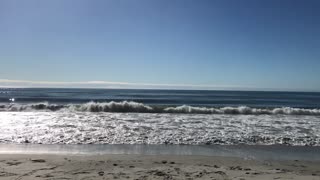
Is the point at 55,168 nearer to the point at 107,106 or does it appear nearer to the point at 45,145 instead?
the point at 45,145

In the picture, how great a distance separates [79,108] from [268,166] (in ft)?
69.5

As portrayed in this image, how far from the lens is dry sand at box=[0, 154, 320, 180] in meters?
6.65

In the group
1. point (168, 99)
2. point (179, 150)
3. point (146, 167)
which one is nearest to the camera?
point (146, 167)

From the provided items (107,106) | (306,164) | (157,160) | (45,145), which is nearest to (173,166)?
(157,160)

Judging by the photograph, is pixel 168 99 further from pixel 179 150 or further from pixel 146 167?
pixel 146 167

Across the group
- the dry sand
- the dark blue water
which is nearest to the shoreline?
the dry sand

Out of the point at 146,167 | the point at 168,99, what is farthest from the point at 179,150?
the point at 168,99

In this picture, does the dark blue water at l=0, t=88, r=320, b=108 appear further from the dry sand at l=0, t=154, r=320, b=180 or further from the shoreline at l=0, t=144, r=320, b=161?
the dry sand at l=0, t=154, r=320, b=180

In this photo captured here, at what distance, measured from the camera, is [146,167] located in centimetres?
742

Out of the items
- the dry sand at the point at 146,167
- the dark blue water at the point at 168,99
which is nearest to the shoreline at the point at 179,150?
the dry sand at the point at 146,167

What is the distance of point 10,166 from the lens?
709 cm

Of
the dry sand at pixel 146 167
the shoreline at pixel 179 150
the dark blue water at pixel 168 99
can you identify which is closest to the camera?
the dry sand at pixel 146 167

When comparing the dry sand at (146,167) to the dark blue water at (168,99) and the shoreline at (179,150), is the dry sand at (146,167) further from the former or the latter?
the dark blue water at (168,99)

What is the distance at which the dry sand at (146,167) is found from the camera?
21.8 feet
